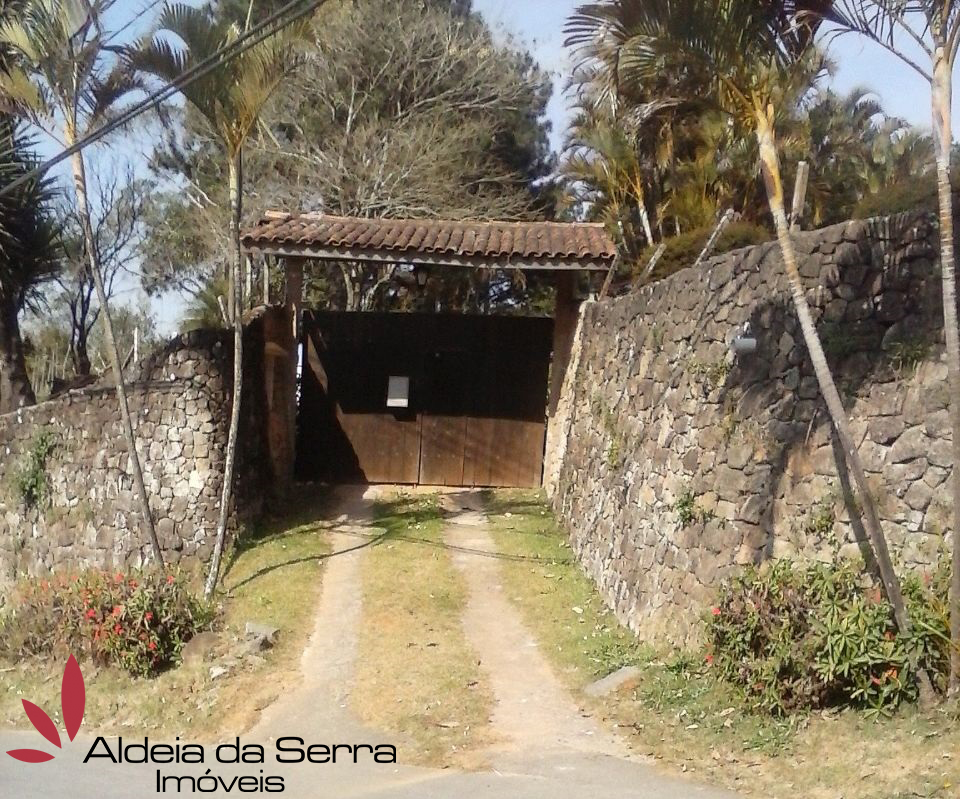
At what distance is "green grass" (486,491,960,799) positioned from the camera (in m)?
4.64

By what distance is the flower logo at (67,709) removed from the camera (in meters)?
6.99

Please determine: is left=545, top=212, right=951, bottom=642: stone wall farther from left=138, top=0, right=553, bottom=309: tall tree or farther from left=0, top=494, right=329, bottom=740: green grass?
left=138, top=0, right=553, bottom=309: tall tree

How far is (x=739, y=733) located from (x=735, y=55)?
409 cm

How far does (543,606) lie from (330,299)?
48.5 ft

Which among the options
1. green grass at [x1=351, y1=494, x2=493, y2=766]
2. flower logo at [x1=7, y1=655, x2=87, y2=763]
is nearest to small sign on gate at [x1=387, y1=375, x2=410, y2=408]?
green grass at [x1=351, y1=494, x2=493, y2=766]

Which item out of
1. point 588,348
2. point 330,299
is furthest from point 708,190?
point 330,299

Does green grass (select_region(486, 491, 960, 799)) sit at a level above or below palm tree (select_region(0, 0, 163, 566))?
below

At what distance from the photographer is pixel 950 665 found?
16.5 ft

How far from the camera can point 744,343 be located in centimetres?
681

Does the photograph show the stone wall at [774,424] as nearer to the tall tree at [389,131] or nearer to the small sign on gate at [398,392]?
the small sign on gate at [398,392]

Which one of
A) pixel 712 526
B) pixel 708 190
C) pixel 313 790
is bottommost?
pixel 313 790

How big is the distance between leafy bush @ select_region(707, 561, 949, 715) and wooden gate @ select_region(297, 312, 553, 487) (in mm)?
7158

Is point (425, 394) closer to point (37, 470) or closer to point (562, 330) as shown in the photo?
point (562, 330)

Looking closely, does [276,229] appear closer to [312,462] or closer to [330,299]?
[312,462]
